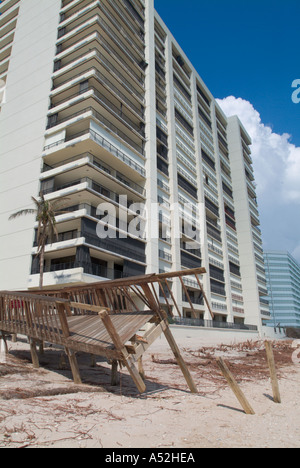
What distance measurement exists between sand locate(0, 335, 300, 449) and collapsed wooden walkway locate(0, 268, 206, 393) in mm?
708

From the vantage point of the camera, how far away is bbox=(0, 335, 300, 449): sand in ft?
12.9

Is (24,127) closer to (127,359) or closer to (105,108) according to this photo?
(105,108)

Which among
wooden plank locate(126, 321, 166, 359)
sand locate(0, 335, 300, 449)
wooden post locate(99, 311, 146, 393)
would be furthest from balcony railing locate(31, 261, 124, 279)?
wooden post locate(99, 311, 146, 393)

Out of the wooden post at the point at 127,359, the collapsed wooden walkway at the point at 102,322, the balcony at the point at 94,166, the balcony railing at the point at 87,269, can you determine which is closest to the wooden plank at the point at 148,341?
the collapsed wooden walkway at the point at 102,322

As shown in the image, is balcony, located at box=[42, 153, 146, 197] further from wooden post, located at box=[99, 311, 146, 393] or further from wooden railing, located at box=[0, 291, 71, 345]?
wooden post, located at box=[99, 311, 146, 393]

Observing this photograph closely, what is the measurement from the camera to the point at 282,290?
522 ft

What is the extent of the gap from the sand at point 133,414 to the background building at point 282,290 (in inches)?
6421

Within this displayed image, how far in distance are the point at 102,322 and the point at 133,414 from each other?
2.85 metres

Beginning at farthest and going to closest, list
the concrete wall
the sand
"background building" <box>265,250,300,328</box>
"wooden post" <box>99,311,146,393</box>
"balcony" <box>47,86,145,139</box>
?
1. "background building" <box>265,250,300,328</box>
2. "balcony" <box>47,86,145,139</box>
3. the concrete wall
4. "wooden post" <box>99,311,146,393</box>
5. the sand

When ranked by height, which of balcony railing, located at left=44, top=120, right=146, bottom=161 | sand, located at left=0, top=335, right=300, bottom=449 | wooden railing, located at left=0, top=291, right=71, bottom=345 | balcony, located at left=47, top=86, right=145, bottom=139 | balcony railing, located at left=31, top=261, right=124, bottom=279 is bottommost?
sand, located at left=0, top=335, right=300, bottom=449

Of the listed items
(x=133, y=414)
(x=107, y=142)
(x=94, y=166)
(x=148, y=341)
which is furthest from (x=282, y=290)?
(x=133, y=414)

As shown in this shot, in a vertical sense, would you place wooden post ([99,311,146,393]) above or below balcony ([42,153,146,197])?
below

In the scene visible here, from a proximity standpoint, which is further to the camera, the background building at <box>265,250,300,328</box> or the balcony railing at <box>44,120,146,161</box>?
the background building at <box>265,250,300,328</box>
